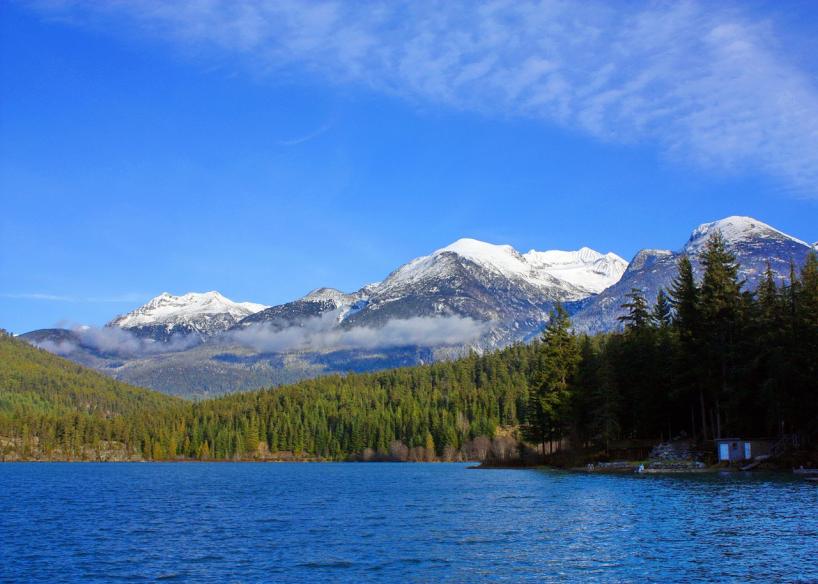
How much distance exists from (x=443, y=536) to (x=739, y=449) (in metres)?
58.5

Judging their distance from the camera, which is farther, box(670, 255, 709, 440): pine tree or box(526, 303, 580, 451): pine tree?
box(526, 303, 580, 451): pine tree

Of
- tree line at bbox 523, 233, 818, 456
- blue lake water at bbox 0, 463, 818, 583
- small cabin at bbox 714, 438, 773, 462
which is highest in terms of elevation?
tree line at bbox 523, 233, 818, 456

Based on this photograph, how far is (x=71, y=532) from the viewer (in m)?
55.1

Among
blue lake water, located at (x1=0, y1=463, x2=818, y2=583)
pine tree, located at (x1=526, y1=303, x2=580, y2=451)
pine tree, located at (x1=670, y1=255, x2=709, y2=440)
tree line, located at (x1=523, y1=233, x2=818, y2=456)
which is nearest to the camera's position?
blue lake water, located at (x1=0, y1=463, x2=818, y2=583)

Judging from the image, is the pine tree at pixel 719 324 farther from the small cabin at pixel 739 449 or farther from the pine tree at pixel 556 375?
the pine tree at pixel 556 375

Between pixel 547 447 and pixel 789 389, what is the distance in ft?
245

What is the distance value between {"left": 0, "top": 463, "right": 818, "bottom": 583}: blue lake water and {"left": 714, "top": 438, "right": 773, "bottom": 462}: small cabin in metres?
11.1

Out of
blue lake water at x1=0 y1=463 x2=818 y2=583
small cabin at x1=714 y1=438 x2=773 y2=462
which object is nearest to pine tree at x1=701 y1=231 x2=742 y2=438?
small cabin at x1=714 y1=438 x2=773 y2=462

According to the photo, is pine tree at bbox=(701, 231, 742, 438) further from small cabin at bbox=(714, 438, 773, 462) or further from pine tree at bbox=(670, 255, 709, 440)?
small cabin at bbox=(714, 438, 773, 462)

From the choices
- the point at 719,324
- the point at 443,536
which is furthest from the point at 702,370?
the point at 443,536

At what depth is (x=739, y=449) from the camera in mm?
93188

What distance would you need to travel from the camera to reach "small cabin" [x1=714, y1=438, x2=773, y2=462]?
92.9 metres

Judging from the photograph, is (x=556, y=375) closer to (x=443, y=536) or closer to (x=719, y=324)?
(x=719, y=324)

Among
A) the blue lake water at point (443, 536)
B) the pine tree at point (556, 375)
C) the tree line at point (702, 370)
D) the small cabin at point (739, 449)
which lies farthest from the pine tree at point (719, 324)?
the pine tree at point (556, 375)
